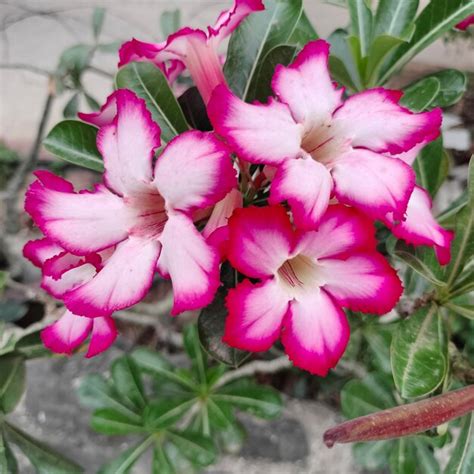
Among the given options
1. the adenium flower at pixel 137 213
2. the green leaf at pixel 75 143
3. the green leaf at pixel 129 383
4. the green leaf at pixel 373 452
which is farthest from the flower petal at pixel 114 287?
the green leaf at pixel 373 452

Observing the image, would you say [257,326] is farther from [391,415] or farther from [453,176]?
[453,176]

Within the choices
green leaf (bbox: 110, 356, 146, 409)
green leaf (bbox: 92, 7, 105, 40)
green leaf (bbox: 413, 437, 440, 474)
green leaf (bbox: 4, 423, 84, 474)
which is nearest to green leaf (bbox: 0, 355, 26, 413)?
green leaf (bbox: 4, 423, 84, 474)

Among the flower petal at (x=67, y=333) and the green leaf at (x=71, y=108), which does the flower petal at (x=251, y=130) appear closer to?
the flower petal at (x=67, y=333)

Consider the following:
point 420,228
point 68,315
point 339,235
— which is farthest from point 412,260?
point 68,315

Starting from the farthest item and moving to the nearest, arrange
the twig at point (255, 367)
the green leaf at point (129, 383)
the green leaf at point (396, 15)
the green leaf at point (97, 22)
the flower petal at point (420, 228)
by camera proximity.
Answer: the green leaf at point (97, 22) < the twig at point (255, 367) < the green leaf at point (129, 383) < the green leaf at point (396, 15) < the flower petal at point (420, 228)

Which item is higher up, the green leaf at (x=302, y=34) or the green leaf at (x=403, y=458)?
the green leaf at (x=302, y=34)

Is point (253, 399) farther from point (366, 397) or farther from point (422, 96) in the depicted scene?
point (422, 96)

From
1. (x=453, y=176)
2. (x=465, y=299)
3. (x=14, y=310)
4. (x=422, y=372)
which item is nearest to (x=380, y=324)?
(x=465, y=299)

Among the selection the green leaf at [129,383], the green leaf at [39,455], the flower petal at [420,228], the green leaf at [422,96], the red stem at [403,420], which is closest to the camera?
the red stem at [403,420]
